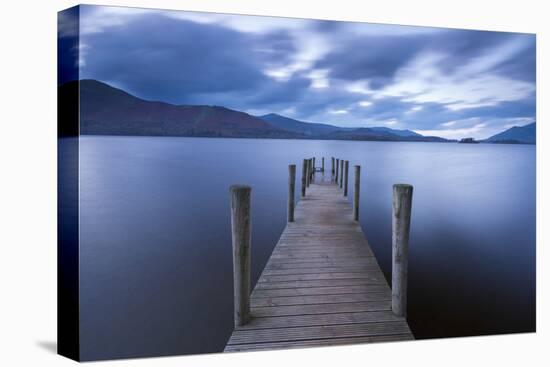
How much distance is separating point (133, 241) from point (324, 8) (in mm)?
4581

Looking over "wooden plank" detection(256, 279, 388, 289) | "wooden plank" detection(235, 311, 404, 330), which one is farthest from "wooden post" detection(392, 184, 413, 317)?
"wooden plank" detection(256, 279, 388, 289)

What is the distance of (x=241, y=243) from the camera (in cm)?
251

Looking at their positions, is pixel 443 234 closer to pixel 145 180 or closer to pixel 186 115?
pixel 186 115

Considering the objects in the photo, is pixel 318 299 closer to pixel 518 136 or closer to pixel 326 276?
pixel 326 276

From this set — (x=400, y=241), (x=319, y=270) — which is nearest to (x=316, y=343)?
(x=400, y=241)

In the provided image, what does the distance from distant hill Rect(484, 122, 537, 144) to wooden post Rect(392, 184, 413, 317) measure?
6.63 feet

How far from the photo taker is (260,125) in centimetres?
849

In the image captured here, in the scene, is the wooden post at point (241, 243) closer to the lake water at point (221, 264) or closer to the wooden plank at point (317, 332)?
the wooden plank at point (317, 332)

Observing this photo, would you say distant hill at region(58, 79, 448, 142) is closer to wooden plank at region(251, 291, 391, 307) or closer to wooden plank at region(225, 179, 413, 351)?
wooden plank at region(225, 179, 413, 351)

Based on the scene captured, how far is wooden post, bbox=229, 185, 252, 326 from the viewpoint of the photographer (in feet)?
8.16

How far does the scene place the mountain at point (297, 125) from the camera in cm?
779

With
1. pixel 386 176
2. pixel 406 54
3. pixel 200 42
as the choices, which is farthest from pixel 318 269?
pixel 386 176

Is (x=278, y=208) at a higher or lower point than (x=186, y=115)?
lower

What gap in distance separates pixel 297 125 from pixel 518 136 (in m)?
4.87
